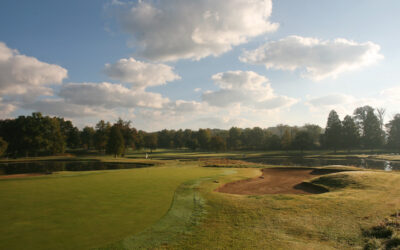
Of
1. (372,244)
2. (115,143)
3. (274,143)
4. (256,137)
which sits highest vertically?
(256,137)

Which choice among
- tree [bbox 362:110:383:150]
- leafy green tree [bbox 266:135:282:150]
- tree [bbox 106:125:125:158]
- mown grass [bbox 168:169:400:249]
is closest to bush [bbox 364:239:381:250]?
mown grass [bbox 168:169:400:249]

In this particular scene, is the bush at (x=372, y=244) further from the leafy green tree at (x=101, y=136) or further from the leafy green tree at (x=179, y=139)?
the leafy green tree at (x=179, y=139)

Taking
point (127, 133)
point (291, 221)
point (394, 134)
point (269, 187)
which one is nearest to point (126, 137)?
point (127, 133)

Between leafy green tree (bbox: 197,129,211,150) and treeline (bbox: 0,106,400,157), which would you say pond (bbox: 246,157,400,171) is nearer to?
treeline (bbox: 0,106,400,157)

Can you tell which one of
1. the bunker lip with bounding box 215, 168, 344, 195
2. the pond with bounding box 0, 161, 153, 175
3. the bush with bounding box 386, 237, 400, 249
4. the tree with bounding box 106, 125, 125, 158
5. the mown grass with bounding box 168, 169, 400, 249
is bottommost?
the pond with bounding box 0, 161, 153, 175

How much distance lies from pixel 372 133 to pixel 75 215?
3982 inches

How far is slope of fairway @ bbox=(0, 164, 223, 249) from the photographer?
7633mm

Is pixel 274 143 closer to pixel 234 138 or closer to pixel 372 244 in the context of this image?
pixel 234 138

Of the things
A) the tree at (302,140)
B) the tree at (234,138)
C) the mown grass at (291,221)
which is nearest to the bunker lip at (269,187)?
the mown grass at (291,221)

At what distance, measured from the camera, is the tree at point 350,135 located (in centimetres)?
8112

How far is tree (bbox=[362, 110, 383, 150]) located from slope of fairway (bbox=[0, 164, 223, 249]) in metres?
92.9

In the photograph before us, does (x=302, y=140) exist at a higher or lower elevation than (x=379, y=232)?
higher

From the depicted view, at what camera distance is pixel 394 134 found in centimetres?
7831

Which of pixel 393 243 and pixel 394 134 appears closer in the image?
pixel 393 243
